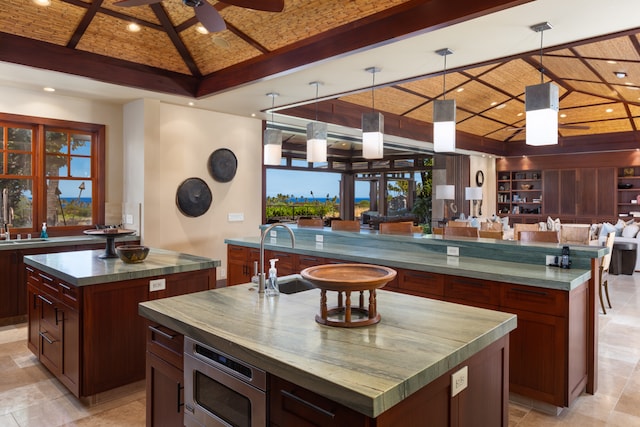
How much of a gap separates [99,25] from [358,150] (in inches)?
398

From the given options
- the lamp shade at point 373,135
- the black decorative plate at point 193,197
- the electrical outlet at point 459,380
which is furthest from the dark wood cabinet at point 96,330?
the black decorative plate at point 193,197

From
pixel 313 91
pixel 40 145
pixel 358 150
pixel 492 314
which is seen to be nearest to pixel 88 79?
pixel 40 145

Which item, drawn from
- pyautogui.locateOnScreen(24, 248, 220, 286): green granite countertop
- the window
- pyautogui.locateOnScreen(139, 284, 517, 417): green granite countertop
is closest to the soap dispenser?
pyautogui.locateOnScreen(139, 284, 517, 417): green granite countertop

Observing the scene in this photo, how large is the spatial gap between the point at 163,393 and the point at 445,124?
305 cm

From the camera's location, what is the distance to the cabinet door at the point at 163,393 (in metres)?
1.88

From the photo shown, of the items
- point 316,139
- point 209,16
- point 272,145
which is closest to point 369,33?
point 209,16

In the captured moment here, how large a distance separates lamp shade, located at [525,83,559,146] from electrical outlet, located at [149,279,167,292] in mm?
3059

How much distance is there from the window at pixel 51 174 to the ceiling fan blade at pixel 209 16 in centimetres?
339

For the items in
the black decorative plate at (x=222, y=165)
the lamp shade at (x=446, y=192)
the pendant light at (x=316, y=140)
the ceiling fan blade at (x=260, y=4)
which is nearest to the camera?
the ceiling fan blade at (x=260, y=4)

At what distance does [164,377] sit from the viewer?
1978 mm

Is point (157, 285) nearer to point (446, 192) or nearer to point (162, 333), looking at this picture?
point (162, 333)

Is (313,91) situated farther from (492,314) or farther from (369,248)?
(492,314)

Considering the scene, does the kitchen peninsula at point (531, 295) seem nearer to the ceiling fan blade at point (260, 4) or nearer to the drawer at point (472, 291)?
the drawer at point (472, 291)

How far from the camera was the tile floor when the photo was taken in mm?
2666
